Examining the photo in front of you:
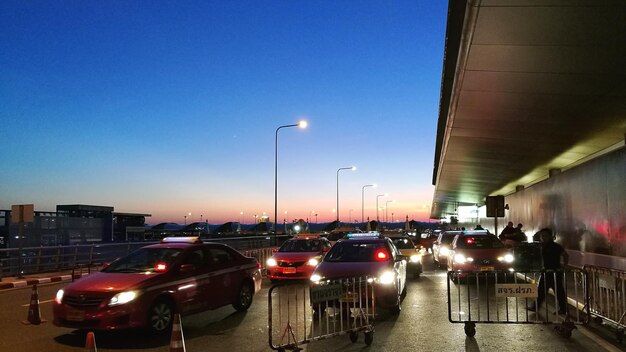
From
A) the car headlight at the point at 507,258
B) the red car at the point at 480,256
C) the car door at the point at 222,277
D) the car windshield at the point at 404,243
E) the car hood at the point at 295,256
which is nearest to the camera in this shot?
the car door at the point at 222,277

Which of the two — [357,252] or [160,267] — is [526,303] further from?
[160,267]

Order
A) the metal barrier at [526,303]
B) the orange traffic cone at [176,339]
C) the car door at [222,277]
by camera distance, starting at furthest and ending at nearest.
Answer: the car door at [222,277], the metal barrier at [526,303], the orange traffic cone at [176,339]

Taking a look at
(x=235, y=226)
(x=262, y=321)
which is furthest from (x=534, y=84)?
(x=235, y=226)

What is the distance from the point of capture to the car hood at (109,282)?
8781 mm

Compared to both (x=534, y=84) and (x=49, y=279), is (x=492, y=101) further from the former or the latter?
(x=49, y=279)

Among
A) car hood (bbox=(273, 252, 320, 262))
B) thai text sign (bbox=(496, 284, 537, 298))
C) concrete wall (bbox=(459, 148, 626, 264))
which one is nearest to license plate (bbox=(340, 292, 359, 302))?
thai text sign (bbox=(496, 284, 537, 298))

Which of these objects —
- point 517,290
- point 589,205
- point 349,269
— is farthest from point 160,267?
point 589,205

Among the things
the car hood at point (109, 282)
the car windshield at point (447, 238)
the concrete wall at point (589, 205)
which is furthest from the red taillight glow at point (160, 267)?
the car windshield at point (447, 238)

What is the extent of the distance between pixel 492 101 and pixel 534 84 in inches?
80.7

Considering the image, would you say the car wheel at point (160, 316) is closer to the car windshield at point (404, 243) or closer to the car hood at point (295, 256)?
the car hood at point (295, 256)

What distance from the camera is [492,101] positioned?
1398 centimetres

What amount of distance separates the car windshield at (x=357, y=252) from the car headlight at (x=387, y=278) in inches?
35.5

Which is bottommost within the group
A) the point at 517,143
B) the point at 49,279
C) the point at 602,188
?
the point at 49,279

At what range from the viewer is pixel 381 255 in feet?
40.0
